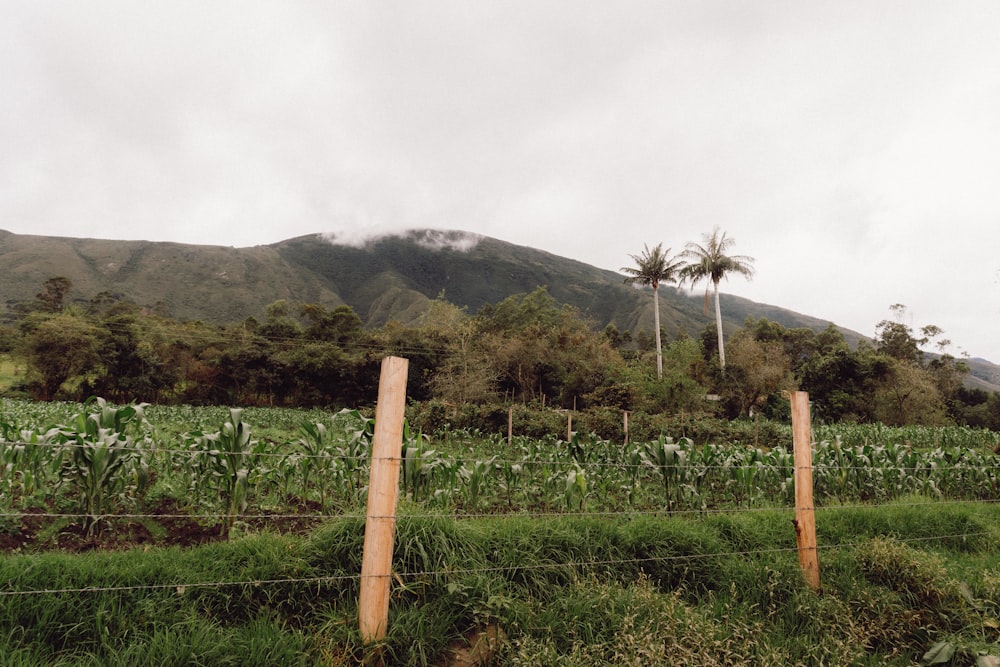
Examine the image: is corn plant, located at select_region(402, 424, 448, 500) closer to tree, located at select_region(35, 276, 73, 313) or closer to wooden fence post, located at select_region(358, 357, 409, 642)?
wooden fence post, located at select_region(358, 357, 409, 642)

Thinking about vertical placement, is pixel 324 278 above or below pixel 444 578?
above

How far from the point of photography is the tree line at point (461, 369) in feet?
100

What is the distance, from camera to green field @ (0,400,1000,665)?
8.69 feet

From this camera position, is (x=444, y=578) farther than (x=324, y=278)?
No

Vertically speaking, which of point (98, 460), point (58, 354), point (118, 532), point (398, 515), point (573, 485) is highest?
point (58, 354)

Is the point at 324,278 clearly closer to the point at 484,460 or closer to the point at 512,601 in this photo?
the point at 484,460

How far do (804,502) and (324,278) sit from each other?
162 metres

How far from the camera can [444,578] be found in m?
3.28

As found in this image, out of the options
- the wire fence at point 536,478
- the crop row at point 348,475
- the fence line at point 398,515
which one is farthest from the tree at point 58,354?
the fence line at point 398,515

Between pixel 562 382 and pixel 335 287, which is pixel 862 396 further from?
pixel 335 287

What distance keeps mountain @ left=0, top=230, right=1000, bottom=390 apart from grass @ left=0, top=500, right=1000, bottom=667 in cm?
7649

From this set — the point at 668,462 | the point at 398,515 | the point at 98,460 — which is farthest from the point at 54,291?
the point at 668,462

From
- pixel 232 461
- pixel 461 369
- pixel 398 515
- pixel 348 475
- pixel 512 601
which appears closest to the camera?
pixel 512 601

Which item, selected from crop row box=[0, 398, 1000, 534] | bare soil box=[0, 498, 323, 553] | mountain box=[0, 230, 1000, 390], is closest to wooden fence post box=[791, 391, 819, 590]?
crop row box=[0, 398, 1000, 534]
